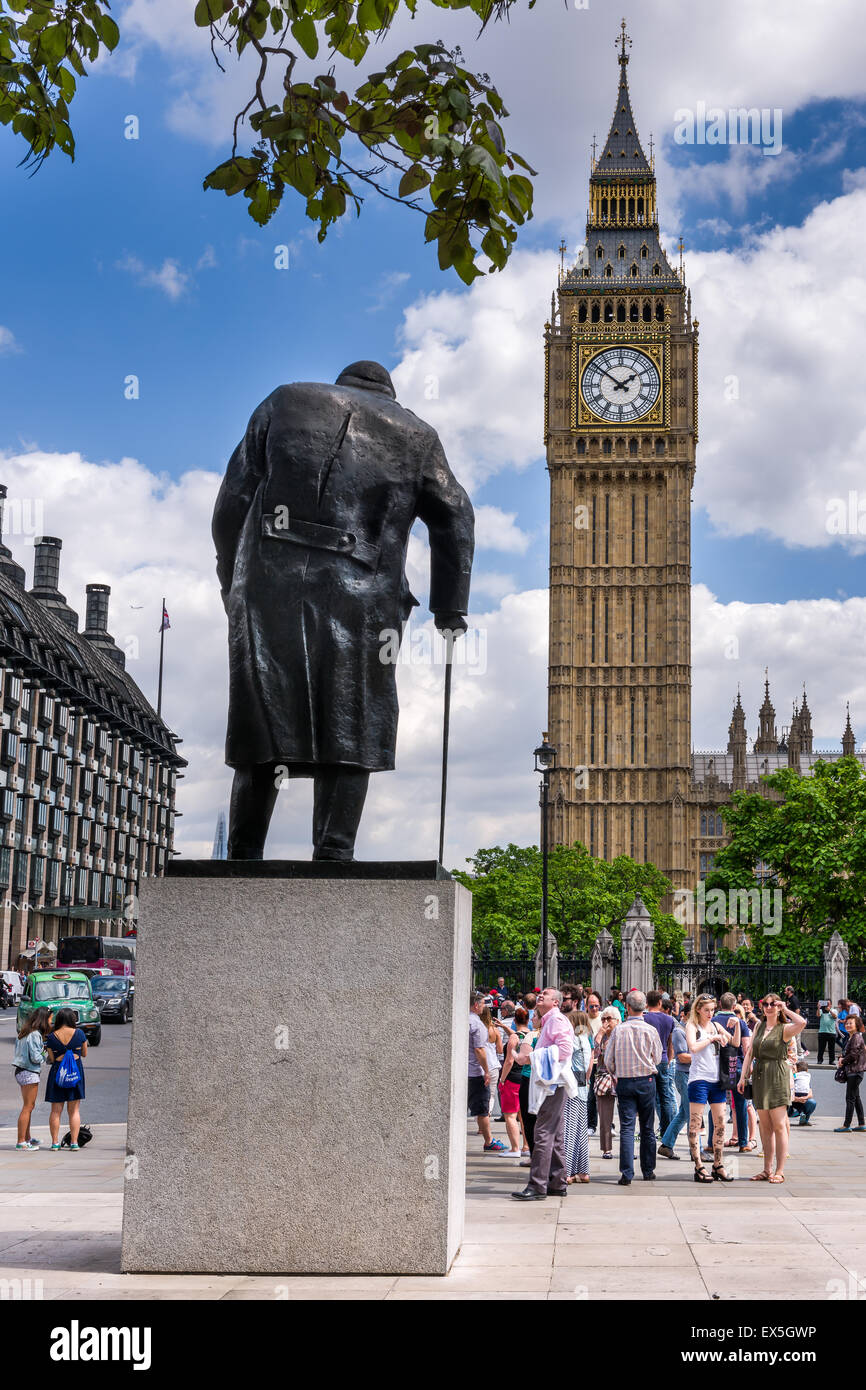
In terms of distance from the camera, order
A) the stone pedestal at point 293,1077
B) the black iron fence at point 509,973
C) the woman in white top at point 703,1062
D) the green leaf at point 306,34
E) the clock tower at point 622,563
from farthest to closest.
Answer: the clock tower at point 622,563 → the black iron fence at point 509,973 → the woman in white top at point 703,1062 → the stone pedestal at point 293,1077 → the green leaf at point 306,34

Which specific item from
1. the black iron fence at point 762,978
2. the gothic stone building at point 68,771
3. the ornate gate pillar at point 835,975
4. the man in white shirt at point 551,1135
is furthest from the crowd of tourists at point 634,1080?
the gothic stone building at point 68,771

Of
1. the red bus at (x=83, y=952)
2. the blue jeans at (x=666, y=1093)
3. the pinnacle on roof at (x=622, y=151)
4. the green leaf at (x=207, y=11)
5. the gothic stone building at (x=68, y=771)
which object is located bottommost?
the blue jeans at (x=666, y=1093)

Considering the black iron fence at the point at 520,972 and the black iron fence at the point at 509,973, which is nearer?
the black iron fence at the point at 509,973

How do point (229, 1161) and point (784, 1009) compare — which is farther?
point (784, 1009)

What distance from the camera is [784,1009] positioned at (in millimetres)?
13062

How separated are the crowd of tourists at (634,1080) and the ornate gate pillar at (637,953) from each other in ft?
76.2

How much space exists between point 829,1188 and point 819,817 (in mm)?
39354

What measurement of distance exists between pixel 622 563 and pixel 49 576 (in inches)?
1369

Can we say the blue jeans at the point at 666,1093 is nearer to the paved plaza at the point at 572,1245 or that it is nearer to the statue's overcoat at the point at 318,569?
the paved plaza at the point at 572,1245

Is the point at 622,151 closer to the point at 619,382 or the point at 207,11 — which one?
the point at 619,382

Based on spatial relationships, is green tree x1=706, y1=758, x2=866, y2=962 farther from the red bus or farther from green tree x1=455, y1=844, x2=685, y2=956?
the red bus

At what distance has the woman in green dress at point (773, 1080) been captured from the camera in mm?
12555

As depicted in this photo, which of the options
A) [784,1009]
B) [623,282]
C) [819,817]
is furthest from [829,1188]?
[623,282]
